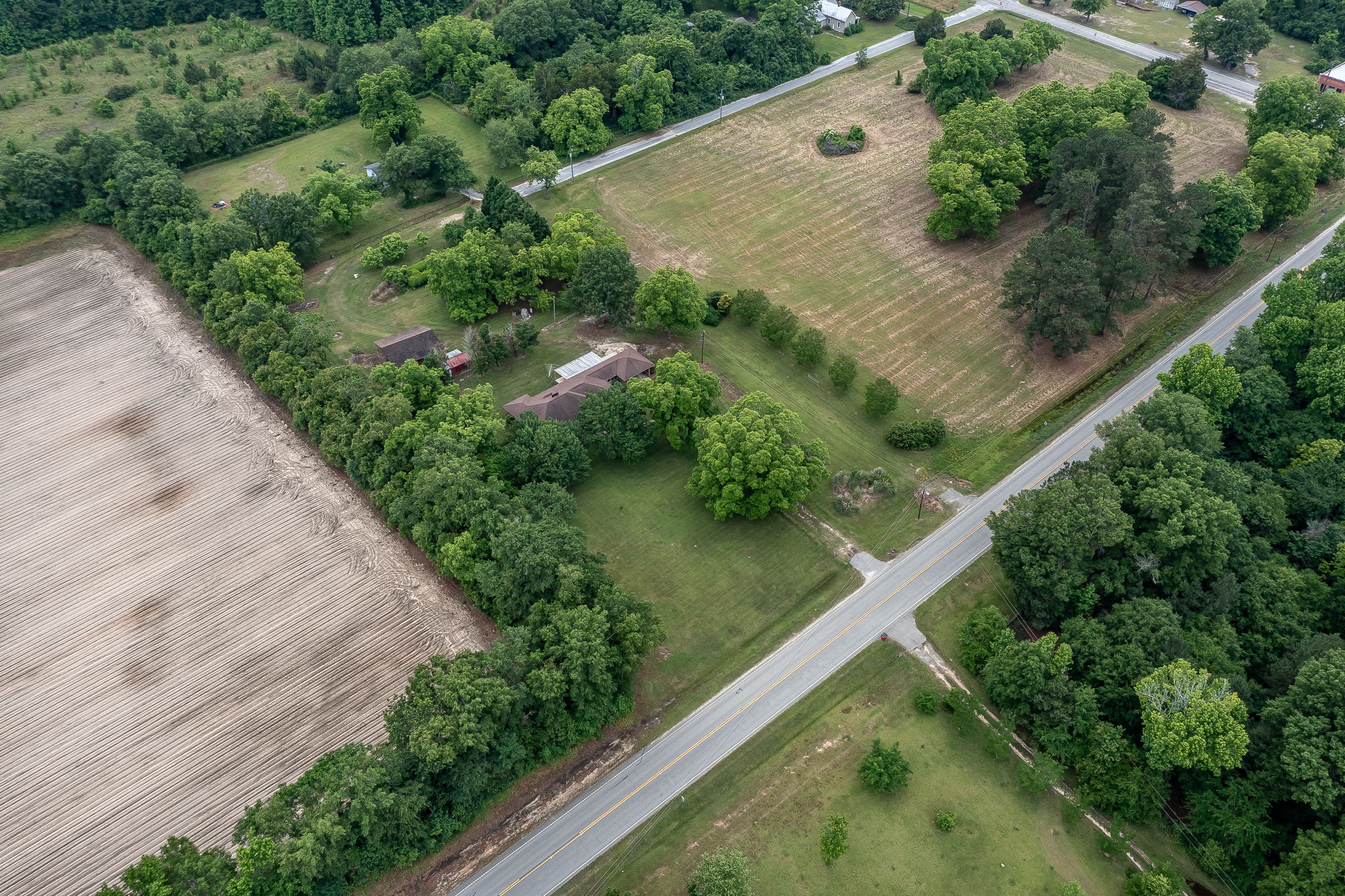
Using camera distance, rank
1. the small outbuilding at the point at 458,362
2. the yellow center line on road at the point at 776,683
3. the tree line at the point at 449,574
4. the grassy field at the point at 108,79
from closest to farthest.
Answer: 1. the tree line at the point at 449,574
2. the yellow center line on road at the point at 776,683
3. the small outbuilding at the point at 458,362
4. the grassy field at the point at 108,79

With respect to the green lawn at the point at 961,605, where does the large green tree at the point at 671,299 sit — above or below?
above

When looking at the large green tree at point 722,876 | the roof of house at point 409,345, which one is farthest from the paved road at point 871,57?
the large green tree at point 722,876

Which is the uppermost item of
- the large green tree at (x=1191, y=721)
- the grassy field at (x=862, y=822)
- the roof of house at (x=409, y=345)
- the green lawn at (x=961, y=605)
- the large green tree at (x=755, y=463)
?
the roof of house at (x=409, y=345)

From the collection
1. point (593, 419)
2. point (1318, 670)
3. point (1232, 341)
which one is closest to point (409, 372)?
point (593, 419)

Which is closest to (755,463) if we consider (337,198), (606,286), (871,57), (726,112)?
(606,286)

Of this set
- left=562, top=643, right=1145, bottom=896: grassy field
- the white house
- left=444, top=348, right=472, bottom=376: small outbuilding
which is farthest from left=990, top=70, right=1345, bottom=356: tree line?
left=444, top=348, right=472, bottom=376: small outbuilding

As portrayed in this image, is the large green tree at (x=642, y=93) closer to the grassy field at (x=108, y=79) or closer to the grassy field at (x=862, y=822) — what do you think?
the grassy field at (x=108, y=79)

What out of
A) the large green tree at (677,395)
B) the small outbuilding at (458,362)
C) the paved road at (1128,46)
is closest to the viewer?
the large green tree at (677,395)
